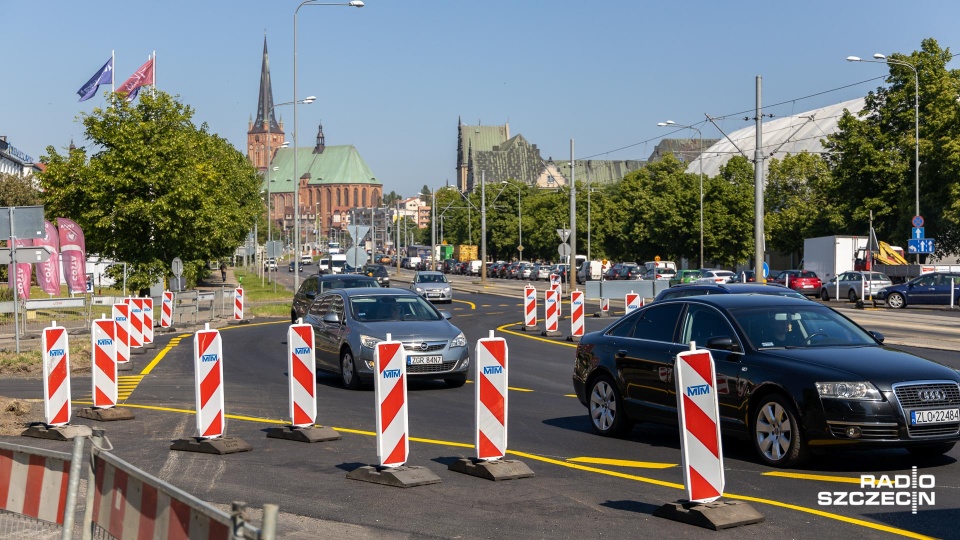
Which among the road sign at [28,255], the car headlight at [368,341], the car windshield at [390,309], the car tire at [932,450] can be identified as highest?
the road sign at [28,255]

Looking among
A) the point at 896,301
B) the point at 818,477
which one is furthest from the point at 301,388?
the point at 896,301

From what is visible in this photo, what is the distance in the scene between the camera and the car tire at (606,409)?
12047 mm

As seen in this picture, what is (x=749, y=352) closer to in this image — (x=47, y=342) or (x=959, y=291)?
(x=47, y=342)

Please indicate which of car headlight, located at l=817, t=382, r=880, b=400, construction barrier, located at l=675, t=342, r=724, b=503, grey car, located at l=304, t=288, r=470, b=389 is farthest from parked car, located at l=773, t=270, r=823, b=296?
construction barrier, located at l=675, t=342, r=724, b=503

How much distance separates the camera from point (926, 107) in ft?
203

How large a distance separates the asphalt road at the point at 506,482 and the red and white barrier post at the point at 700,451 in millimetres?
129

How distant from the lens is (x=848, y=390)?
9.65 m

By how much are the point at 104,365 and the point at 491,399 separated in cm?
659

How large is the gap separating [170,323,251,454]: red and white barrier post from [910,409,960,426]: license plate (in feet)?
20.2

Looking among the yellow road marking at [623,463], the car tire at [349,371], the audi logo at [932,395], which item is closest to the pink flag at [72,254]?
the car tire at [349,371]

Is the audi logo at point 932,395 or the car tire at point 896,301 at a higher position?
the audi logo at point 932,395

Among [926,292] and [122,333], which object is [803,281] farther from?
[122,333]

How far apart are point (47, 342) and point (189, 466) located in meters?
3.52

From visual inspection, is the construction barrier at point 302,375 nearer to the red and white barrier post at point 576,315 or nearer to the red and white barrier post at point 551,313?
the red and white barrier post at point 576,315
